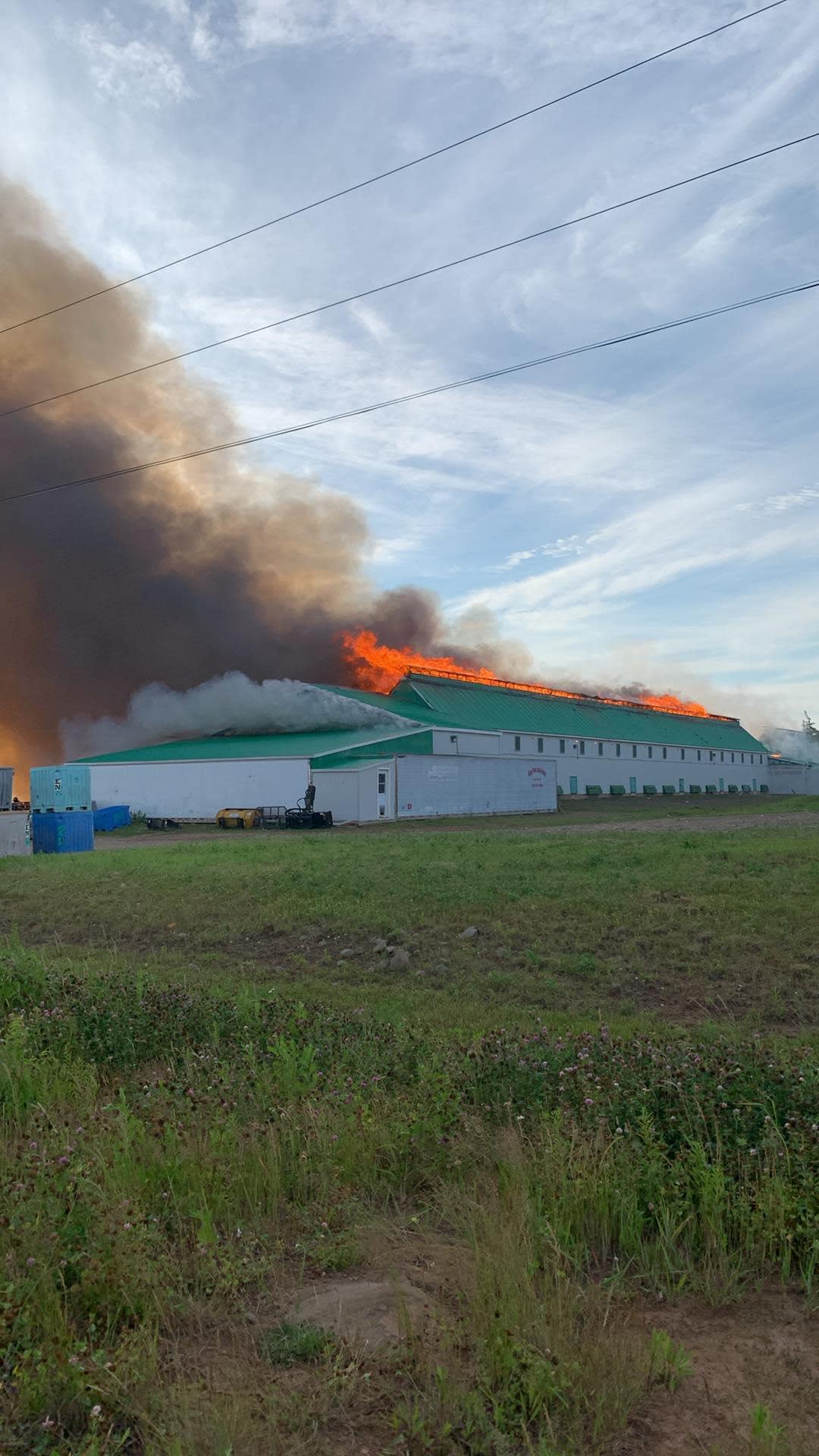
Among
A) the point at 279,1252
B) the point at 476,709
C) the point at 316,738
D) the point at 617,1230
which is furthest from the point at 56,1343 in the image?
the point at 476,709

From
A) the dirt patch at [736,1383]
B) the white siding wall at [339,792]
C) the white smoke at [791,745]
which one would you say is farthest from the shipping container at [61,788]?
the white smoke at [791,745]

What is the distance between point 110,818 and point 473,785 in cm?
2144

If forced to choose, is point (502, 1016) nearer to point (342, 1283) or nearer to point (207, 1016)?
point (207, 1016)

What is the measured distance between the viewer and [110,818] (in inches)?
2196

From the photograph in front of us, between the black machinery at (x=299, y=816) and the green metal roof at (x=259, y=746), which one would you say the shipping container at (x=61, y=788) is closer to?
the green metal roof at (x=259, y=746)

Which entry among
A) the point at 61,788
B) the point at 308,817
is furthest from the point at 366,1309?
the point at 61,788

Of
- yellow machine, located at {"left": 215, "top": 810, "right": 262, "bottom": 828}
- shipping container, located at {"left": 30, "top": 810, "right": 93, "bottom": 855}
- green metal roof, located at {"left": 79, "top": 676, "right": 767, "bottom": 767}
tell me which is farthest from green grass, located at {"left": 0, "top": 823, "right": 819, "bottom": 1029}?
green metal roof, located at {"left": 79, "top": 676, "right": 767, "bottom": 767}

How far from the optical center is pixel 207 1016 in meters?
9.66

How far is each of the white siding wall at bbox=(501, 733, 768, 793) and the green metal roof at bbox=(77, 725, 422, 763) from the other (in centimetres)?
1200

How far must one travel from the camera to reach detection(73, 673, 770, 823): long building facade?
52.8 meters

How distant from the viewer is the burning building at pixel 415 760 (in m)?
52.8

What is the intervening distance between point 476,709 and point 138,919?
51.6 meters

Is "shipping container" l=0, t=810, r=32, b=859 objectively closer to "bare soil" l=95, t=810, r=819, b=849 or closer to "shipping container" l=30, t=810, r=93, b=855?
"shipping container" l=30, t=810, r=93, b=855

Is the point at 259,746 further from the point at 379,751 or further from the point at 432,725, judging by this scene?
the point at 432,725
